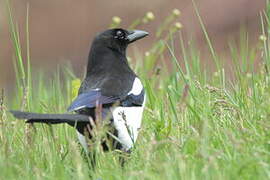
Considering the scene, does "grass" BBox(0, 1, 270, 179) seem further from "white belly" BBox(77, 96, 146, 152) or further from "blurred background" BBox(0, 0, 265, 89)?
"blurred background" BBox(0, 0, 265, 89)

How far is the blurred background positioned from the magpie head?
5400 millimetres


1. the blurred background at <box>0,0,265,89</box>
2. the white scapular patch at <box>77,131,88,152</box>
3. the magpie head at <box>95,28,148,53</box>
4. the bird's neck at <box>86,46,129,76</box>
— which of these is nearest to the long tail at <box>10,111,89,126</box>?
the white scapular patch at <box>77,131,88,152</box>

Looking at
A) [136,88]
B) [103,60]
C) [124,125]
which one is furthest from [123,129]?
[103,60]

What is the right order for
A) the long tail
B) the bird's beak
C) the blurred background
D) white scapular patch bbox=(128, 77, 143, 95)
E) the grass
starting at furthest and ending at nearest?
the blurred background < the bird's beak < white scapular patch bbox=(128, 77, 143, 95) < the long tail < the grass

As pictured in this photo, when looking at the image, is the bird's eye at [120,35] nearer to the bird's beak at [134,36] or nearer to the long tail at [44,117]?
the bird's beak at [134,36]

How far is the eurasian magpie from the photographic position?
511 centimetres

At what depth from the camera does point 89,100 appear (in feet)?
17.3

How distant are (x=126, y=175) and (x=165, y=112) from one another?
1373 mm

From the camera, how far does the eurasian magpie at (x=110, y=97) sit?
511 cm

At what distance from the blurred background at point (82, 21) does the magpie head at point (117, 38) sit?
5400 millimetres

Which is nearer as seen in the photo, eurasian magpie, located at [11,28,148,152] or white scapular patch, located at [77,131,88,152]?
eurasian magpie, located at [11,28,148,152]

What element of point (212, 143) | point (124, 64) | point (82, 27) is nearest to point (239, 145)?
point (212, 143)

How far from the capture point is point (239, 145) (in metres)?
4.35

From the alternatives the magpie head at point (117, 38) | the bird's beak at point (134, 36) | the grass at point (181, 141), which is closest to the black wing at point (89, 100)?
the grass at point (181, 141)
